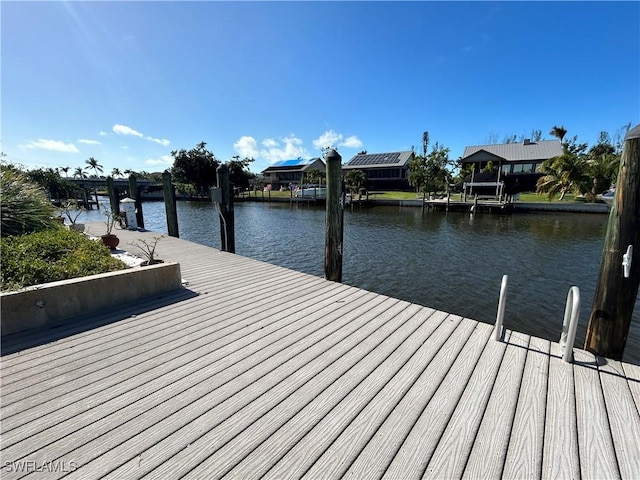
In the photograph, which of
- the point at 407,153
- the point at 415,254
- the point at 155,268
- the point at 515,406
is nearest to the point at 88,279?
the point at 155,268

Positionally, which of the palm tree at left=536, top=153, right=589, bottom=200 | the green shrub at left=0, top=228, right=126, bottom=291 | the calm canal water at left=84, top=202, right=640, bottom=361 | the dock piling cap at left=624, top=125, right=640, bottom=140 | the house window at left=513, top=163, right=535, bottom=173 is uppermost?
the house window at left=513, top=163, right=535, bottom=173

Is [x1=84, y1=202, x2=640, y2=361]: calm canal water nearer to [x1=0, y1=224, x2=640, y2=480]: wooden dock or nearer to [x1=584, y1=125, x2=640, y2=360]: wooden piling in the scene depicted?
[x1=584, y1=125, x2=640, y2=360]: wooden piling

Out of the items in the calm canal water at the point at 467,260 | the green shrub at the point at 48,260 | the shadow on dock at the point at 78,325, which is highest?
the green shrub at the point at 48,260

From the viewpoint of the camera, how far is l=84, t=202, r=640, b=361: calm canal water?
22.6 ft

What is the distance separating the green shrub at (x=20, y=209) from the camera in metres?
5.61

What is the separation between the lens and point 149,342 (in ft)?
9.70

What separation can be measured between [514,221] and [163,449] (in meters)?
24.2

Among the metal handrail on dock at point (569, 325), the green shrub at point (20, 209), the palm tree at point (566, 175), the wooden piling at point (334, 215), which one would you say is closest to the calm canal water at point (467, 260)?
the wooden piling at point (334, 215)

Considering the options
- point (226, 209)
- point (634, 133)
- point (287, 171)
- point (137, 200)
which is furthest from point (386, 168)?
point (634, 133)

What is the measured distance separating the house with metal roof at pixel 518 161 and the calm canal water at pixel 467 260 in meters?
20.1

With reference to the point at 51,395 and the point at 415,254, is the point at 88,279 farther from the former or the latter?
the point at 415,254

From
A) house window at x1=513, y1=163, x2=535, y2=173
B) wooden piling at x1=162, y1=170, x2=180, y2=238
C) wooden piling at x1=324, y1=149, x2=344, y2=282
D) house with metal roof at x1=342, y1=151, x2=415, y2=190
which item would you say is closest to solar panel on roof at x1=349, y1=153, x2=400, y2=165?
house with metal roof at x1=342, y1=151, x2=415, y2=190

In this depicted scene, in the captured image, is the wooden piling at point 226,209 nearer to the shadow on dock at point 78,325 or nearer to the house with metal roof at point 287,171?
the shadow on dock at point 78,325

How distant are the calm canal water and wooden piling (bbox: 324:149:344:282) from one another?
294cm
